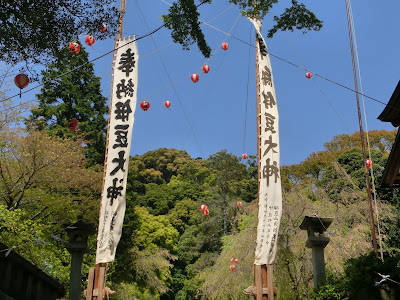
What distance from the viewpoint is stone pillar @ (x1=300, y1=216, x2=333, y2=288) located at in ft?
28.2

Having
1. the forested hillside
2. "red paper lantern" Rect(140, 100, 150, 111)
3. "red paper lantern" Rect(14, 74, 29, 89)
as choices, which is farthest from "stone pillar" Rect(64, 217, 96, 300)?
"red paper lantern" Rect(140, 100, 150, 111)

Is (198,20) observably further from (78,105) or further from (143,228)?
(143,228)

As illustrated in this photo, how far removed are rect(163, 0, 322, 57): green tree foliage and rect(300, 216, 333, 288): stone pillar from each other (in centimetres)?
450

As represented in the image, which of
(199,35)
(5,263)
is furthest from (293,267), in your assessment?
(5,263)

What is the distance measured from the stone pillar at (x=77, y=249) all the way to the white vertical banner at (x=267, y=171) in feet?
11.7

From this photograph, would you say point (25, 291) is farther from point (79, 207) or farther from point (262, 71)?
point (79, 207)

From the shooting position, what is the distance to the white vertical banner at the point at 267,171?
7688mm

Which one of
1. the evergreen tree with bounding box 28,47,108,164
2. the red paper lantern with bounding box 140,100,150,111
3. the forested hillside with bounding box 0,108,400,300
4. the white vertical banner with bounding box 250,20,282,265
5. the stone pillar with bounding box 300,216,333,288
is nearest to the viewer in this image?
the white vertical banner with bounding box 250,20,282,265

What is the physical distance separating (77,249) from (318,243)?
210 inches

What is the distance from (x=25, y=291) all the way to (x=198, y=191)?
33850 mm

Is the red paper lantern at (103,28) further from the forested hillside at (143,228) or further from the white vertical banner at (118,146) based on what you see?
the forested hillside at (143,228)

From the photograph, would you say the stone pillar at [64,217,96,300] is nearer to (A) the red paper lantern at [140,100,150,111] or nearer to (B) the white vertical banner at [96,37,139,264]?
(B) the white vertical banner at [96,37,139,264]

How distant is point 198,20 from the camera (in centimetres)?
613

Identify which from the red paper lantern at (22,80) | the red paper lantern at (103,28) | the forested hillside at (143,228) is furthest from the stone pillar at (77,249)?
the red paper lantern at (103,28)
